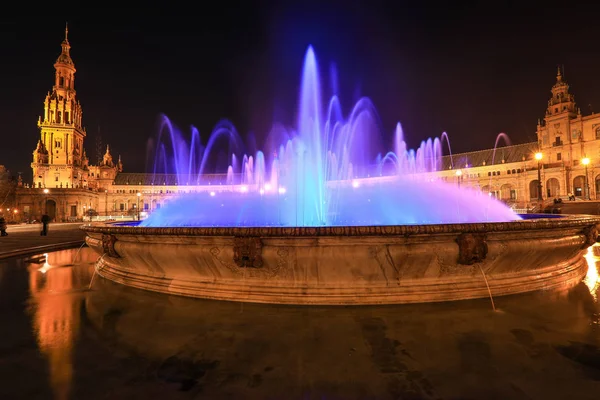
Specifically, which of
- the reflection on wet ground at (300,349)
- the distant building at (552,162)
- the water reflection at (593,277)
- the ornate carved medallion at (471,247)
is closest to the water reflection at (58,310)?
the reflection on wet ground at (300,349)

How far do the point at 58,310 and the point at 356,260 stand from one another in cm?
452

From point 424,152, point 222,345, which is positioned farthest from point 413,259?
point 424,152

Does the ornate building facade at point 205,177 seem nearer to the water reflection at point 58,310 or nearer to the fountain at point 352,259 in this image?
the water reflection at point 58,310

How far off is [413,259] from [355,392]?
8.37 feet

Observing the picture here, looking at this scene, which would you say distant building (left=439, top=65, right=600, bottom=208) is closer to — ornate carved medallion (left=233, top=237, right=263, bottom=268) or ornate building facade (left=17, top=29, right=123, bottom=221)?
ornate carved medallion (left=233, top=237, right=263, bottom=268)

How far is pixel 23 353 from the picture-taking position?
3.44m

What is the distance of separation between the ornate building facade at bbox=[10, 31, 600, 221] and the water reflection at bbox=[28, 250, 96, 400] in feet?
137

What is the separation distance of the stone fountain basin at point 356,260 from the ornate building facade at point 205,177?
45882mm

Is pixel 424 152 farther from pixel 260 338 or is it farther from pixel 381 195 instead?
pixel 260 338

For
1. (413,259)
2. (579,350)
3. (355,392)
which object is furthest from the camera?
(413,259)

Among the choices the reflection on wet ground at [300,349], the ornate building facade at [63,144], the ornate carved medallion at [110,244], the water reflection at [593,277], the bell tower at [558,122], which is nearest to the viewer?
the reflection on wet ground at [300,349]

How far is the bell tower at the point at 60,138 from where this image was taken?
250ft

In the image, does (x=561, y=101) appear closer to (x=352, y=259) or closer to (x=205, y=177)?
(x=352, y=259)

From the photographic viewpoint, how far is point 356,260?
15.6ft
